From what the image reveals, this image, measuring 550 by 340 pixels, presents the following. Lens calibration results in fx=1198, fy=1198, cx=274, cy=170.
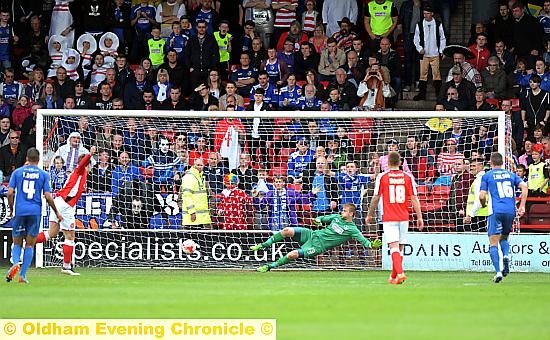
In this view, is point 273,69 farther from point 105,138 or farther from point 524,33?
point 524,33

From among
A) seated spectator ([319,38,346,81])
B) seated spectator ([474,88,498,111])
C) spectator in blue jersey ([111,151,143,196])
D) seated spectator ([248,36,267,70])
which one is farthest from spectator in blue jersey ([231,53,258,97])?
seated spectator ([474,88,498,111])

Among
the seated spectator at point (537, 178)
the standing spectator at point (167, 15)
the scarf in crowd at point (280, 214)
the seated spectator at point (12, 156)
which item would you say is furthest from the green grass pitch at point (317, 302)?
the standing spectator at point (167, 15)

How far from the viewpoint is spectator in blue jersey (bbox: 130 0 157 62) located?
27156 mm

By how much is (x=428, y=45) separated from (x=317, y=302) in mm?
13164

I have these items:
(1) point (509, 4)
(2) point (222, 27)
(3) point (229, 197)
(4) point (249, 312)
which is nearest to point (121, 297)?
(4) point (249, 312)

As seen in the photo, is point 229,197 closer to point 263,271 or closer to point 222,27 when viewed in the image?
point 263,271

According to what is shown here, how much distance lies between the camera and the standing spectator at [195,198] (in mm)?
21969

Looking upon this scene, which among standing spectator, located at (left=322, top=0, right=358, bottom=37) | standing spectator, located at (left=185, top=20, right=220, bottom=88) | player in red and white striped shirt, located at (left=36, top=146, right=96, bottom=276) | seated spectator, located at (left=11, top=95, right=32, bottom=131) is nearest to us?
player in red and white striped shirt, located at (left=36, top=146, right=96, bottom=276)

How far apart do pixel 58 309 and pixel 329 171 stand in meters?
10.4

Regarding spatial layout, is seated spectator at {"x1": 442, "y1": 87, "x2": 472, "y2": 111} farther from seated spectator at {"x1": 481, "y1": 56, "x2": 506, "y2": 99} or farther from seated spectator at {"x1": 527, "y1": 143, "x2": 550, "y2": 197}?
seated spectator at {"x1": 527, "y1": 143, "x2": 550, "y2": 197}

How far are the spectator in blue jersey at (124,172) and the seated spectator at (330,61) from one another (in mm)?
5407

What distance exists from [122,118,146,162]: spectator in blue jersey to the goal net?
0.02 meters

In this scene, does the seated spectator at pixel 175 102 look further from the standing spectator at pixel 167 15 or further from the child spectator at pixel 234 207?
the child spectator at pixel 234 207

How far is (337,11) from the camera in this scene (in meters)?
27.1
